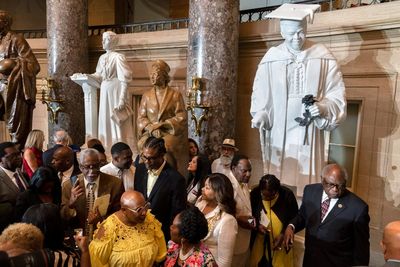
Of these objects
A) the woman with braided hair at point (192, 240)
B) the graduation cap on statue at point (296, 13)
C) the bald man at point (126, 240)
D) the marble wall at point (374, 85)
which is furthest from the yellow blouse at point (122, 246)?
the marble wall at point (374, 85)

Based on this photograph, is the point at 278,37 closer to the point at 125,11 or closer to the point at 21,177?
the point at 21,177

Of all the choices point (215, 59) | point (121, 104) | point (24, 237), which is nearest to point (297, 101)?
point (215, 59)

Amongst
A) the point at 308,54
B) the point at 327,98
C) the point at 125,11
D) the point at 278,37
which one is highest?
the point at 125,11

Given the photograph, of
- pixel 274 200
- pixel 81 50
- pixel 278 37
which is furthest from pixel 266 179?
pixel 81 50

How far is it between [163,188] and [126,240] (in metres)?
0.73

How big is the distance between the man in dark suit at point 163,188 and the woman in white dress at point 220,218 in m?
0.29

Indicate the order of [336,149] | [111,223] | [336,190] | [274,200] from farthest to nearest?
[336,149] → [274,200] → [336,190] → [111,223]

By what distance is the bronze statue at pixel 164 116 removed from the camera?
4328mm

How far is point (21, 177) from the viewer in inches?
119

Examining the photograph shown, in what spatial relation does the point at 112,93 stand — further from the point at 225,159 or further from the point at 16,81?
the point at 225,159

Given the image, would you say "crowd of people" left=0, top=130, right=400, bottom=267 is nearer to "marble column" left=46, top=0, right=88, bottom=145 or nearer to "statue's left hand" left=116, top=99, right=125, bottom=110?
"statue's left hand" left=116, top=99, right=125, bottom=110

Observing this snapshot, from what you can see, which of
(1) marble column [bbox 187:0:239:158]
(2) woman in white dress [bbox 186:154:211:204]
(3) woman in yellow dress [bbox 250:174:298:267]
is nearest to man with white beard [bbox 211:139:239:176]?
(2) woman in white dress [bbox 186:154:211:204]

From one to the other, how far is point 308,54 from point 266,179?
1.38m

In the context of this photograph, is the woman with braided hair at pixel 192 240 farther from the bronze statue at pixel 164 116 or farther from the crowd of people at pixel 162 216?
the bronze statue at pixel 164 116
